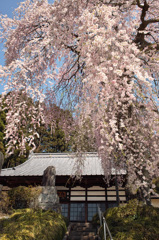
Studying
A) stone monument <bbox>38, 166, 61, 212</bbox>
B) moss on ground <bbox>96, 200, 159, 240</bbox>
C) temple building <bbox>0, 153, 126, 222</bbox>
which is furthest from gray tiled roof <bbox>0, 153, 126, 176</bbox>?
moss on ground <bbox>96, 200, 159, 240</bbox>

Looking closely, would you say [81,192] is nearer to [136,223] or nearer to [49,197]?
[49,197]

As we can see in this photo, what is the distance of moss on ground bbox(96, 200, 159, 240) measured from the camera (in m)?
3.12

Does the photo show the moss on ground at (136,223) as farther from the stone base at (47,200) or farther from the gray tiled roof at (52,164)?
the gray tiled roof at (52,164)

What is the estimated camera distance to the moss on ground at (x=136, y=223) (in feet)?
10.2

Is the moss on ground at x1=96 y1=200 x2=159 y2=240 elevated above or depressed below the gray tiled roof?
below

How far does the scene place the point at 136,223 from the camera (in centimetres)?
359

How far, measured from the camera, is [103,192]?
1082 cm

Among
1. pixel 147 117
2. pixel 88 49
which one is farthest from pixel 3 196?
pixel 88 49

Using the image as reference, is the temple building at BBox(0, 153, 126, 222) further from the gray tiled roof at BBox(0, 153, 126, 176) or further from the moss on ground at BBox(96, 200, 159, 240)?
the moss on ground at BBox(96, 200, 159, 240)

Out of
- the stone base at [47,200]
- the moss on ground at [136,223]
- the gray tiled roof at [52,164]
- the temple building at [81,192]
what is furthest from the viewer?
the gray tiled roof at [52,164]

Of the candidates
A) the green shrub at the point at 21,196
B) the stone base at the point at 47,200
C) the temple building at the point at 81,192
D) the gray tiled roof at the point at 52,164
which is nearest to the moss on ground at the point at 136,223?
the stone base at the point at 47,200

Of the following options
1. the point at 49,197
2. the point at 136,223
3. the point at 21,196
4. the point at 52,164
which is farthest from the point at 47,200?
the point at 52,164

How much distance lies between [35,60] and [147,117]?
3231 millimetres

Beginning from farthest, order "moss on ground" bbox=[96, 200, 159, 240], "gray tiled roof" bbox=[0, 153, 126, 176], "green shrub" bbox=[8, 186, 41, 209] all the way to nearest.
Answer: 1. "gray tiled roof" bbox=[0, 153, 126, 176]
2. "green shrub" bbox=[8, 186, 41, 209]
3. "moss on ground" bbox=[96, 200, 159, 240]
